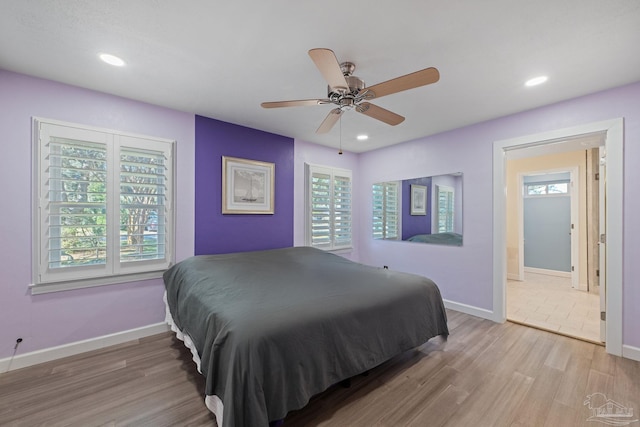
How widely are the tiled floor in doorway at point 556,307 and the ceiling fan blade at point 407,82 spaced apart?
9.84 ft

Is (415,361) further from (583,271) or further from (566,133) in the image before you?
(583,271)

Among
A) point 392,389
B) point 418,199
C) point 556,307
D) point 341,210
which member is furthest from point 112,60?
point 556,307

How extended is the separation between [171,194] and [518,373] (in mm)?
→ 3594

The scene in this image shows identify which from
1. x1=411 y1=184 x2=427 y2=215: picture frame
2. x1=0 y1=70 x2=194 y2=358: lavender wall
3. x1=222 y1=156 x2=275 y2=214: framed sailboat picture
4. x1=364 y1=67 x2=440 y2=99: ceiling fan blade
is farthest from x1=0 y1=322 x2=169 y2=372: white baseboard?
x1=411 y1=184 x2=427 y2=215: picture frame

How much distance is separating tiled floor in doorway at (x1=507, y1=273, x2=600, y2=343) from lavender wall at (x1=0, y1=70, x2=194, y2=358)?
427cm

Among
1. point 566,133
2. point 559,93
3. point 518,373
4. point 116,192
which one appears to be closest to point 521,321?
point 518,373

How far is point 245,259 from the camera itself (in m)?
3.05

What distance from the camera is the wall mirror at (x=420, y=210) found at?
354 cm

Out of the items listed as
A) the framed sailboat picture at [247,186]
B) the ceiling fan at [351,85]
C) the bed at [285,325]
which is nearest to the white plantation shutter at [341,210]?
the framed sailboat picture at [247,186]

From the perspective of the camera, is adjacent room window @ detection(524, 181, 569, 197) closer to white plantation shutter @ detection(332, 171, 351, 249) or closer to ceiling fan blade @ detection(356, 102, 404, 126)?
white plantation shutter @ detection(332, 171, 351, 249)

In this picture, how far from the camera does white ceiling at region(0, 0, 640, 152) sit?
1497mm

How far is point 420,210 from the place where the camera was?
3.96 meters

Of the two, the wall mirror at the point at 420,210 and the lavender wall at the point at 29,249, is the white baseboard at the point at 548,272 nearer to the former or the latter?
the wall mirror at the point at 420,210

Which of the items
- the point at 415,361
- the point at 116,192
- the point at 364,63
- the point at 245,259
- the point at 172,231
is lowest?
the point at 415,361
